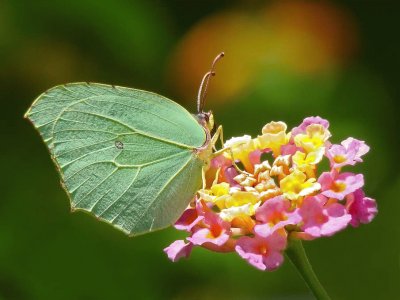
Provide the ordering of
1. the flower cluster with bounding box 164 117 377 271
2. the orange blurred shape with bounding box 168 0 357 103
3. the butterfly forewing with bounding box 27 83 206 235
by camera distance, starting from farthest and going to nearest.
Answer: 1. the orange blurred shape with bounding box 168 0 357 103
2. the butterfly forewing with bounding box 27 83 206 235
3. the flower cluster with bounding box 164 117 377 271

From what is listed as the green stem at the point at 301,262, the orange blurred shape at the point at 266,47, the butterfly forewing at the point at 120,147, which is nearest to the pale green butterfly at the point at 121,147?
the butterfly forewing at the point at 120,147

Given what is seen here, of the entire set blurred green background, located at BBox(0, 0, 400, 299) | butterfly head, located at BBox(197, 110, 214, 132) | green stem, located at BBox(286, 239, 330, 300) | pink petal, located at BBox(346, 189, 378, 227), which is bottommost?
blurred green background, located at BBox(0, 0, 400, 299)

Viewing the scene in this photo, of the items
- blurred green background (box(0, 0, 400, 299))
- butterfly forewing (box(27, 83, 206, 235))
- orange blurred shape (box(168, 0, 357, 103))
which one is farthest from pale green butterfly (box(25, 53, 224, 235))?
orange blurred shape (box(168, 0, 357, 103))

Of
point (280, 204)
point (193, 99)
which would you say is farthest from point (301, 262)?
point (193, 99)

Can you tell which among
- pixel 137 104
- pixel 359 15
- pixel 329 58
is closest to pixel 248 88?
pixel 329 58

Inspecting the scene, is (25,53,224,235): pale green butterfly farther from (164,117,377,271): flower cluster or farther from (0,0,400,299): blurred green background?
(0,0,400,299): blurred green background
